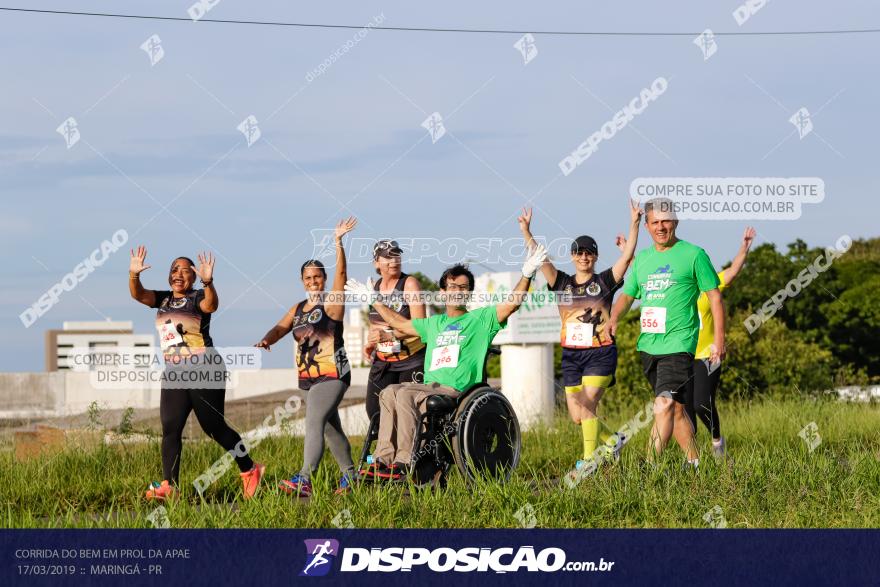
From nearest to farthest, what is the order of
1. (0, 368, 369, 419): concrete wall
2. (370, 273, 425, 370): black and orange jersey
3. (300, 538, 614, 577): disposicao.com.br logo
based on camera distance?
(300, 538, 614, 577): disposicao.com.br logo < (370, 273, 425, 370): black and orange jersey < (0, 368, 369, 419): concrete wall

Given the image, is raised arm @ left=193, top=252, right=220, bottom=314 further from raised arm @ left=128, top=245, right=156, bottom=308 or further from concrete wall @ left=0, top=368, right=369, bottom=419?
concrete wall @ left=0, top=368, right=369, bottom=419

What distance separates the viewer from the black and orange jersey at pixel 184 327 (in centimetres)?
800

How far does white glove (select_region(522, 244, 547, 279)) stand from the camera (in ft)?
25.4

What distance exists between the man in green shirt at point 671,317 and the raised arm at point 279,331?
100 inches

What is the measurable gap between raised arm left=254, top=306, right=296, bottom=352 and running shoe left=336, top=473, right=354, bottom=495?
117cm

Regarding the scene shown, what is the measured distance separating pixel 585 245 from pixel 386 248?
150 cm

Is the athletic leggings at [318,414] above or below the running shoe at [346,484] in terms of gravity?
above

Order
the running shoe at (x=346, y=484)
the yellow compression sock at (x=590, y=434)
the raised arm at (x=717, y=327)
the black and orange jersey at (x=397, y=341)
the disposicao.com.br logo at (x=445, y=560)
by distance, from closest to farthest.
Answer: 1. the disposicao.com.br logo at (x=445, y=560)
2. the running shoe at (x=346, y=484)
3. the raised arm at (x=717, y=327)
4. the black and orange jersey at (x=397, y=341)
5. the yellow compression sock at (x=590, y=434)

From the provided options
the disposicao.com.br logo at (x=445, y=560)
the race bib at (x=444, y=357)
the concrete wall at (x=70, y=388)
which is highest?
the race bib at (x=444, y=357)

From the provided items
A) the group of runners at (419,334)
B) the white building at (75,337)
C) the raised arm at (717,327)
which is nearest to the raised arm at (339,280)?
the group of runners at (419,334)

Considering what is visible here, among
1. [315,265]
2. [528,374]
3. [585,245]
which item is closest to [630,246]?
[585,245]

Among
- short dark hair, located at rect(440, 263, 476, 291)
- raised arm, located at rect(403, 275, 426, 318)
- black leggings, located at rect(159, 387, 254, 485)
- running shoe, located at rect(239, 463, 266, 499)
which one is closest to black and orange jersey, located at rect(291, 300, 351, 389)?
raised arm, located at rect(403, 275, 426, 318)

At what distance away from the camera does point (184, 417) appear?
8.08 m

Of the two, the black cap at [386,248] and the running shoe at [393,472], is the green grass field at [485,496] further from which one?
the black cap at [386,248]
